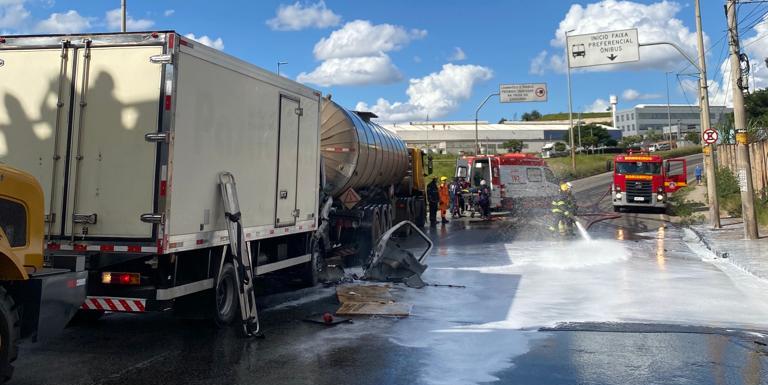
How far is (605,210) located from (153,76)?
26.9m

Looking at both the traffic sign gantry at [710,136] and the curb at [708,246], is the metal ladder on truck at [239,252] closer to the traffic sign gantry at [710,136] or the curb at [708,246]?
the curb at [708,246]

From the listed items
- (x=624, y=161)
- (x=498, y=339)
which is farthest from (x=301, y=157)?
(x=624, y=161)

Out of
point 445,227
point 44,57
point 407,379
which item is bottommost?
point 407,379

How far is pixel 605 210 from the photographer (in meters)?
29.5

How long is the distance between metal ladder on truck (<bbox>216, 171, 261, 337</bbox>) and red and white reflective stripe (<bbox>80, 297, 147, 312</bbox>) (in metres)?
1.01

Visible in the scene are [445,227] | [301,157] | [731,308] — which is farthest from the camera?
[445,227]

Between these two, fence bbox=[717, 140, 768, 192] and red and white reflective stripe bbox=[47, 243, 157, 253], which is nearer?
red and white reflective stripe bbox=[47, 243, 157, 253]

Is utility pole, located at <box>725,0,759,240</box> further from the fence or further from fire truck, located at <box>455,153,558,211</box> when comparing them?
fire truck, located at <box>455,153,558,211</box>

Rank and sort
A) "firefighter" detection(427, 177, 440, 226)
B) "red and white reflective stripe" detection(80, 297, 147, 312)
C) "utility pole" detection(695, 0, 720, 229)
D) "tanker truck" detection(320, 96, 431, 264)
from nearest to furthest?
"red and white reflective stripe" detection(80, 297, 147, 312) → "tanker truck" detection(320, 96, 431, 264) → "utility pole" detection(695, 0, 720, 229) → "firefighter" detection(427, 177, 440, 226)

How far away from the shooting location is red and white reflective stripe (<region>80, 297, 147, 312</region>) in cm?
612

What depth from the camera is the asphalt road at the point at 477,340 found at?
17.7ft

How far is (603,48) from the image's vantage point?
23.7 metres

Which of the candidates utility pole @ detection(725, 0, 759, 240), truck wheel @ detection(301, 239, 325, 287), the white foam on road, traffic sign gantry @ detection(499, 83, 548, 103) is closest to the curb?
the white foam on road

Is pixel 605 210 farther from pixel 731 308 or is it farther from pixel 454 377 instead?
pixel 454 377
